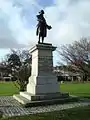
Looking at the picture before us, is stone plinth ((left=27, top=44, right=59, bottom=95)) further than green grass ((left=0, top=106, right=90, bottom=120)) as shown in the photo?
Yes

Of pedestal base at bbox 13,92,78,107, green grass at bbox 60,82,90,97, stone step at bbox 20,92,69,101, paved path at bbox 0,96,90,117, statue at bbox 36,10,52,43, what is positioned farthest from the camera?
green grass at bbox 60,82,90,97

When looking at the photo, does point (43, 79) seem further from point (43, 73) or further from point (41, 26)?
point (41, 26)

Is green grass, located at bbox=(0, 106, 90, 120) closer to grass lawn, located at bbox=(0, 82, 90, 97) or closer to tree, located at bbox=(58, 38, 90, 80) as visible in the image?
grass lawn, located at bbox=(0, 82, 90, 97)

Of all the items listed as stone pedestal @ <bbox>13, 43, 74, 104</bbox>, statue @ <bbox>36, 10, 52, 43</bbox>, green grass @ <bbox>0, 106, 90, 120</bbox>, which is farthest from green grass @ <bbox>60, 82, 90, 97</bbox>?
green grass @ <bbox>0, 106, 90, 120</bbox>

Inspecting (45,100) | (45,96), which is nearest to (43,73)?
(45,96)

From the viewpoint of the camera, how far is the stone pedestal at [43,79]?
1355 centimetres

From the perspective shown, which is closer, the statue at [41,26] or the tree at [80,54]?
the statue at [41,26]

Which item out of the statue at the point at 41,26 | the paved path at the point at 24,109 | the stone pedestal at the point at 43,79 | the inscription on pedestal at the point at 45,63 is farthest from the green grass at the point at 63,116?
the statue at the point at 41,26

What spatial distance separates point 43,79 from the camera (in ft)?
46.4

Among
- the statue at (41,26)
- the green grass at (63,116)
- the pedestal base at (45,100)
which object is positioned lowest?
the green grass at (63,116)

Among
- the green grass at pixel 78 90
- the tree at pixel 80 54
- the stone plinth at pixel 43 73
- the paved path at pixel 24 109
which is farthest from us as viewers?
the tree at pixel 80 54

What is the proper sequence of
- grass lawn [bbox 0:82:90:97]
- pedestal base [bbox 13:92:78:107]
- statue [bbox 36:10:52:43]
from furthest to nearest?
1. grass lawn [bbox 0:82:90:97]
2. statue [bbox 36:10:52:43]
3. pedestal base [bbox 13:92:78:107]

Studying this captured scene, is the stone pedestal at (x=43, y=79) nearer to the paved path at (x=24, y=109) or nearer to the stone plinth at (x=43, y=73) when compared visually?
the stone plinth at (x=43, y=73)

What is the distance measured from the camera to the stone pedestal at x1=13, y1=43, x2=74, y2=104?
1355cm
